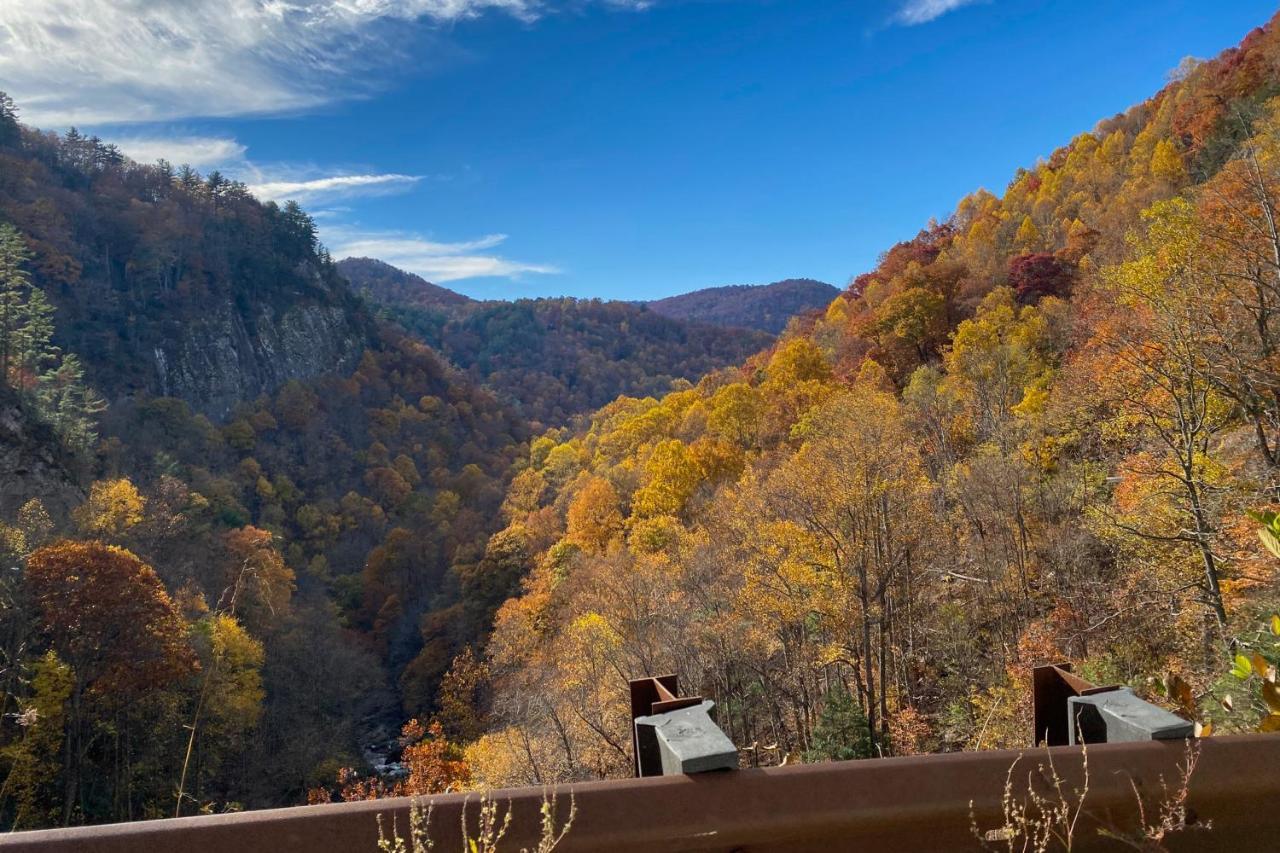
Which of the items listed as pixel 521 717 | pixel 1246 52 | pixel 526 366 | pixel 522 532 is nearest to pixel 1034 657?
pixel 521 717

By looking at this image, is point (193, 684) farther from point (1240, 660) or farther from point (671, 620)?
point (1240, 660)

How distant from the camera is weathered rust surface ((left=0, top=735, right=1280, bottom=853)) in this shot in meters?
1.54

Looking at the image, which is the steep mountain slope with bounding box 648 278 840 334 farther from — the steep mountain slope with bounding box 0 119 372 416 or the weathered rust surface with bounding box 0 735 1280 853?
the weathered rust surface with bounding box 0 735 1280 853

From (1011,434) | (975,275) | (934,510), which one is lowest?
(934,510)

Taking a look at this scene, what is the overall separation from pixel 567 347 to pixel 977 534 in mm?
127629

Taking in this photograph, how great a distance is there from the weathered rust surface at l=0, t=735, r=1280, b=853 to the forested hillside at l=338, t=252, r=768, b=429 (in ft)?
384

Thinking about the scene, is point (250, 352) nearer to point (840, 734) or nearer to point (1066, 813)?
point (840, 734)

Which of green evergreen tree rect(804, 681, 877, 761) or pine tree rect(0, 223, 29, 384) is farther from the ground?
pine tree rect(0, 223, 29, 384)

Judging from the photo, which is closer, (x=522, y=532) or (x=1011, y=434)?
(x=1011, y=434)

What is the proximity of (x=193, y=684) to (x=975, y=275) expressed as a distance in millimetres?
44315

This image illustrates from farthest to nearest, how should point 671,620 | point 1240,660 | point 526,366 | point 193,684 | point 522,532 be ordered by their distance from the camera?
point 526,366 < point 522,532 < point 193,684 < point 671,620 < point 1240,660

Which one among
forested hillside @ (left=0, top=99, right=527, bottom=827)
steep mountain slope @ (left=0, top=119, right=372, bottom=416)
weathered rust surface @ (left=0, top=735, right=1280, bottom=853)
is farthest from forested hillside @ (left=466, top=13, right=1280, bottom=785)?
steep mountain slope @ (left=0, top=119, right=372, bottom=416)

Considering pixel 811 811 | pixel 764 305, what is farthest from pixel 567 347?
pixel 811 811

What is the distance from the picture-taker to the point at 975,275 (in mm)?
41906
